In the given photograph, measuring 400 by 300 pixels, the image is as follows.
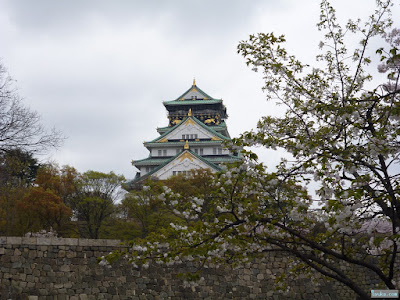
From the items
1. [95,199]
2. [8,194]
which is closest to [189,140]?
[95,199]

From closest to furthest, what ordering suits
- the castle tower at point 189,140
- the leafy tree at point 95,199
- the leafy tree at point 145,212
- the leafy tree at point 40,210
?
the leafy tree at point 40,210, the leafy tree at point 145,212, the leafy tree at point 95,199, the castle tower at point 189,140

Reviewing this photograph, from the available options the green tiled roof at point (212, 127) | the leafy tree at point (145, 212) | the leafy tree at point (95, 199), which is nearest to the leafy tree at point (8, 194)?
the leafy tree at point (95, 199)

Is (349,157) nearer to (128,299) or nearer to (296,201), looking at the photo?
(296,201)

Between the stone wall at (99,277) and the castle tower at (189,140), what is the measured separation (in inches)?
843

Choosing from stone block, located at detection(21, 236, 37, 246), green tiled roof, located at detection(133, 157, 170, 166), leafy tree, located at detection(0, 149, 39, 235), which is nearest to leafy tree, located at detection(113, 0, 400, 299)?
stone block, located at detection(21, 236, 37, 246)

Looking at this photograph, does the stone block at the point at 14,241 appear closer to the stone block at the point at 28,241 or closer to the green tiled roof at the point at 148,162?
the stone block at the point at 28,241

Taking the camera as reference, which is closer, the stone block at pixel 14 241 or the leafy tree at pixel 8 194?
the stone block at pixel 14 241

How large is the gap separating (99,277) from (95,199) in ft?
31.9

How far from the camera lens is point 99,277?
11.6 m

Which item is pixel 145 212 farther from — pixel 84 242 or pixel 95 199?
pixel 84 242

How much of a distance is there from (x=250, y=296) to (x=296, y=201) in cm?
797

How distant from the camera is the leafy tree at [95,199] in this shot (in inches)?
840

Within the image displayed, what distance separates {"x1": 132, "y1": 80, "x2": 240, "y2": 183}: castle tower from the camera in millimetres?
38000

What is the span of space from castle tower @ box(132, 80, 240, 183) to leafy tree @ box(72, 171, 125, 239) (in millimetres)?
12074
